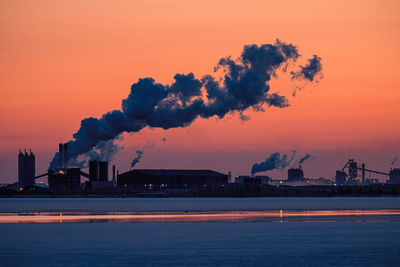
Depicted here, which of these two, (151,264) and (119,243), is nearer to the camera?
(151,264)

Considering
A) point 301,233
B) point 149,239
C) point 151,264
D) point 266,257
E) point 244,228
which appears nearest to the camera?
point 151,264

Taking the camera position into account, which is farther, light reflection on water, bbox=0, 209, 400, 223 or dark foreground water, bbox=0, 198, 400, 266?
light reflection on water, bbox=0, 209, 400, 223

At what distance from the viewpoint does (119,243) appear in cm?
3997

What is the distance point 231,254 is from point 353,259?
6017mm

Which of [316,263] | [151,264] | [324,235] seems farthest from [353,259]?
[324,235]

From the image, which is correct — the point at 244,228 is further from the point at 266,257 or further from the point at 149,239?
the point at 266,257

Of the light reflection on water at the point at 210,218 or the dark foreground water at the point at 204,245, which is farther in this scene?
the light reflection on water at the point at 210,218

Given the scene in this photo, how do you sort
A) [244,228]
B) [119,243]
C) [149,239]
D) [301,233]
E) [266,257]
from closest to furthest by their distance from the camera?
[266,257] → [119,243] → [149,239] → [301,233] → [244,228]

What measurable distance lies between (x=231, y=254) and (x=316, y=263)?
4999 mm

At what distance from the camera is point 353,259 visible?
32.2 meters

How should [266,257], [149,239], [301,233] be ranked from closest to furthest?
[266,257] → [149,239] → [301,233]

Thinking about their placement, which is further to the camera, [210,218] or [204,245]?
[210,218]

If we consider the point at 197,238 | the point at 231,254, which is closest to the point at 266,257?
the point at 231,254

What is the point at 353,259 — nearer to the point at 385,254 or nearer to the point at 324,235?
the point at 385,254
